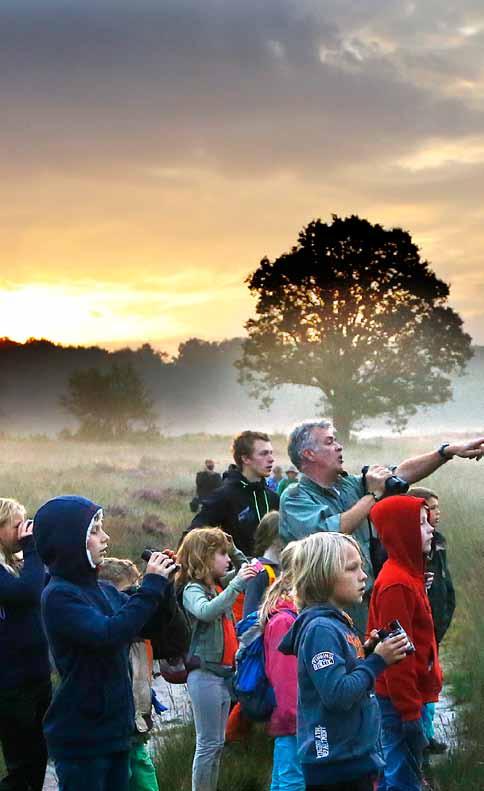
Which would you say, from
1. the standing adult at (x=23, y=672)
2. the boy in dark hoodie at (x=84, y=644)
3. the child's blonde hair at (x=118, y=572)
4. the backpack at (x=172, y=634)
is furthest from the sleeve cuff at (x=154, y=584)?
the standing adult at (x=23, y=672)

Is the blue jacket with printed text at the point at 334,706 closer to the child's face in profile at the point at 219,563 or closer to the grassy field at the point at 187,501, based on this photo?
the child's face in profile at the point at 219,563

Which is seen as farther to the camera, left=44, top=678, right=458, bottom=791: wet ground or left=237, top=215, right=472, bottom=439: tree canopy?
left=237, top=215, right=472, bottom=439: tree canopy

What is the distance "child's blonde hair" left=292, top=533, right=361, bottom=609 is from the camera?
468 cm

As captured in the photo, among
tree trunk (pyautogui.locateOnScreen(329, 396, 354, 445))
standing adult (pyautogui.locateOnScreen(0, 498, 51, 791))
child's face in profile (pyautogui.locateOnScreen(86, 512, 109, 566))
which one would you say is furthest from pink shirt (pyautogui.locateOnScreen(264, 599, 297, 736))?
tree trunk (pyautogui.locateOnScreen(329, 396, 354, 445))

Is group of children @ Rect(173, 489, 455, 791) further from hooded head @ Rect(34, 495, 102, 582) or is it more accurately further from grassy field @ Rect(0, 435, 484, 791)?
hooded head @ Rect(34, 495, 102, 582)

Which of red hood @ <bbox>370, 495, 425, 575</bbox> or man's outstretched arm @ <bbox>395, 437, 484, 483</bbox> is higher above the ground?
man's outstretched arm @ <bbox>395, 437, 484, 483</bbox>

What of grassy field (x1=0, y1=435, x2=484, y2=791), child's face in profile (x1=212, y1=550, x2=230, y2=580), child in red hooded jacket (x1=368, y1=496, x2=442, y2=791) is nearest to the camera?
child in red hooded jacket (x1=368, y1=496, x2=442, y2=791)

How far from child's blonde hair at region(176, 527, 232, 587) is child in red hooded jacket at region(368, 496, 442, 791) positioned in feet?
3.27

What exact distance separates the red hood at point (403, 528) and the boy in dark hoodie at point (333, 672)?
1005 mm

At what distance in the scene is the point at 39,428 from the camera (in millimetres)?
53594

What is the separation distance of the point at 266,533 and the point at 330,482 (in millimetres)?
630

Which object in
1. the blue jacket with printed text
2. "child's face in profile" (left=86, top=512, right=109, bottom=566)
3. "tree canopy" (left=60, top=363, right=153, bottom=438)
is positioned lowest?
the blue jacket with printed text

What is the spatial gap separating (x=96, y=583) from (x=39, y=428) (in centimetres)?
4956

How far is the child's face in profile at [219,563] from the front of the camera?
6.33 meters
